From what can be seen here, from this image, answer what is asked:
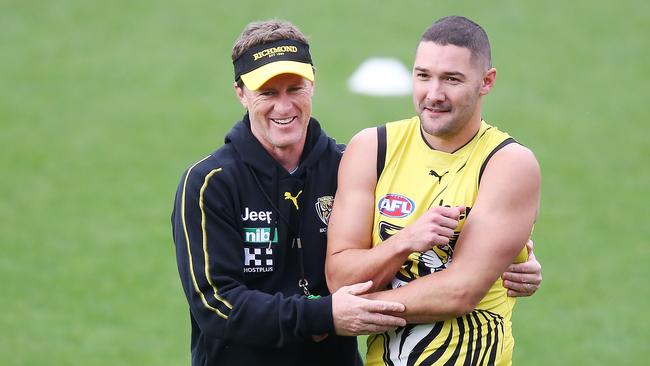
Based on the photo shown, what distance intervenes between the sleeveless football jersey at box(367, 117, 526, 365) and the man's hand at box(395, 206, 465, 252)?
15 cm

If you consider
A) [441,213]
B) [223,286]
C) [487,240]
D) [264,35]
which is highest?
[264,35]

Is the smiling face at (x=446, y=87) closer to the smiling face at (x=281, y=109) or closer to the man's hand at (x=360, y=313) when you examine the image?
the smiling face at (x=281, y=109)

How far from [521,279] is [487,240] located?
37 centimetres

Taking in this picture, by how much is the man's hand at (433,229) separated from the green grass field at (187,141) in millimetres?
4816

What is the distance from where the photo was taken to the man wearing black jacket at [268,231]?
411 centimetres

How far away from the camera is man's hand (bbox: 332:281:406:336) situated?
4.00m

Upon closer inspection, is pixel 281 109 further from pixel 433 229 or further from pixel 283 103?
pixel 433 229

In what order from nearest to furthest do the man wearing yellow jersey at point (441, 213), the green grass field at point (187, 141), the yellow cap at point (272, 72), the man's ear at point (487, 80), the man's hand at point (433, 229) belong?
the man's hand at point (433, 229), the man wearing yellow jersey at point (441, 213), the man's ear at point (487, 80), the yellow cap at point (272, 72), the green grass field at point (187, 141)

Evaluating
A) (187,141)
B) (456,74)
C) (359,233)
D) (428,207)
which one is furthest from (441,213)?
(187,141)

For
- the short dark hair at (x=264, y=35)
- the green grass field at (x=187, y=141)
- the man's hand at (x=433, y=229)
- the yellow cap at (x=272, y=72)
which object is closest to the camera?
the man's hand at (x=433, y=229)

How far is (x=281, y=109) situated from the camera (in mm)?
4273

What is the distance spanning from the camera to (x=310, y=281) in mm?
4379

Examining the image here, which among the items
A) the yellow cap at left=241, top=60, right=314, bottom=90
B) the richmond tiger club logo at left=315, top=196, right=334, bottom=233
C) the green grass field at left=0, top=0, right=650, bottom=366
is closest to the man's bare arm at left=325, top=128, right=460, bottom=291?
the richmond tiger club logo at left=315, top=196, right=334, bottom=233

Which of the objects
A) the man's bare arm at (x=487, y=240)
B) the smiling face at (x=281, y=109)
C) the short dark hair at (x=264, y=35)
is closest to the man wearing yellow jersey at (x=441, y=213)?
the man's bare arm at (x=487, y=240)
